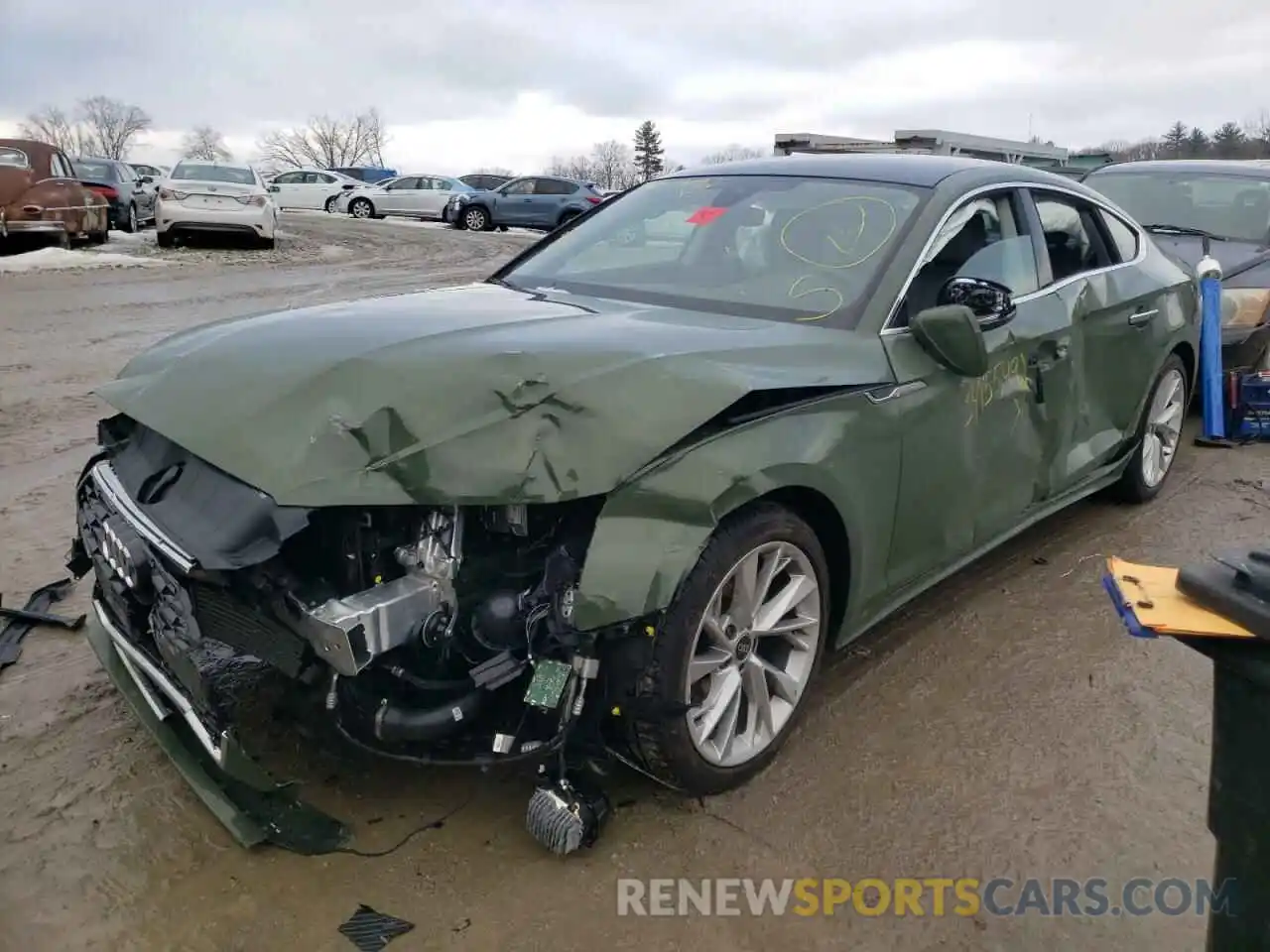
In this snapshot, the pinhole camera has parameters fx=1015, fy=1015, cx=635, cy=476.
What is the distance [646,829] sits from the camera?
2.64 meters

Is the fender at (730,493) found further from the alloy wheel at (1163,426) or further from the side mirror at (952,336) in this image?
the alloy wheel at (1163,426)

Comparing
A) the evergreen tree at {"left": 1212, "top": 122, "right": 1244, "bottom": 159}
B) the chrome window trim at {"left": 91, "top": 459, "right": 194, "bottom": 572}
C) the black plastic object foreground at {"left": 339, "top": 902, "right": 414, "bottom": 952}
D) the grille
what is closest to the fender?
the grille

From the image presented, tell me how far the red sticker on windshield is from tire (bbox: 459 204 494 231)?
25.4 metres

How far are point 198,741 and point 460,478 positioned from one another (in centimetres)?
108

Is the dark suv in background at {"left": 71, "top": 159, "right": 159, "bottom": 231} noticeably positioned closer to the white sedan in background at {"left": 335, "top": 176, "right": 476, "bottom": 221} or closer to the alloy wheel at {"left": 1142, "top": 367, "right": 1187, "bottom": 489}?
the white sedan in background at {"left": 335, "top": 176, "right": 476, "bottom": 221}

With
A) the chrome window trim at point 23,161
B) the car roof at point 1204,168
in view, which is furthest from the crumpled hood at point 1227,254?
the chrome window trim at point 23,161

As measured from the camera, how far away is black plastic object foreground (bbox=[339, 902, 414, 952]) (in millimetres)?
2238

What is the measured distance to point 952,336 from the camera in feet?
10.2

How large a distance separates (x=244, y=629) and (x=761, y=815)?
1.41 m

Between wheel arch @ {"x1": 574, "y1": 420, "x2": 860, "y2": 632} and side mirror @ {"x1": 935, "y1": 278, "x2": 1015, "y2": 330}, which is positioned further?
side mirror @ {"x1": 935, "y1": 278, "x2": 1015, "y2": 330}

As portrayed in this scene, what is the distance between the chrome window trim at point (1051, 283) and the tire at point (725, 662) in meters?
0.80

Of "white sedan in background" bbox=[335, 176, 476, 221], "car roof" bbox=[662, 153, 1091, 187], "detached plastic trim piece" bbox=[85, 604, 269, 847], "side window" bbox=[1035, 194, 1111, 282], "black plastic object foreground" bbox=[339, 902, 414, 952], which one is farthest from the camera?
"white sedan in background" bbox=[335, 176, 476, 221]

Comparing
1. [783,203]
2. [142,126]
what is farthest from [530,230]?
[142,126]

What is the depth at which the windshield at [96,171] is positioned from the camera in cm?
2245
